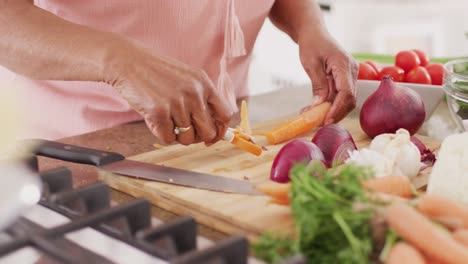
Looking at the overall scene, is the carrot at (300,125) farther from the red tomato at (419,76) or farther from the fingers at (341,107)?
the red tomato at (419,76)

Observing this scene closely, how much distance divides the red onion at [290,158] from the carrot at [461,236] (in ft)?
1.35

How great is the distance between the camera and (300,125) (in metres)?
1.63

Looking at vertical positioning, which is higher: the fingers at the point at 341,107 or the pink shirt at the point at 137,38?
the pink shirt at the point at 137,38

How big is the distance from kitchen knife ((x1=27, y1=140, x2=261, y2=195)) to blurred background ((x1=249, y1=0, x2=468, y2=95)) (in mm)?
2662

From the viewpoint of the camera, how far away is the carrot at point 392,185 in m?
1.01

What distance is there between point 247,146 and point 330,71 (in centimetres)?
Answer: 48

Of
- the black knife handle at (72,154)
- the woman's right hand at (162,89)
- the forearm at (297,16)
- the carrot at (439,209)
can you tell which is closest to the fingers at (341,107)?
the forearm at (297,16)

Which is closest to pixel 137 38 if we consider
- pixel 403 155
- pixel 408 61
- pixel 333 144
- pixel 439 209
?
pixel 333 144

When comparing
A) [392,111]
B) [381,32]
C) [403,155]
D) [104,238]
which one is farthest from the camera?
[381,32]

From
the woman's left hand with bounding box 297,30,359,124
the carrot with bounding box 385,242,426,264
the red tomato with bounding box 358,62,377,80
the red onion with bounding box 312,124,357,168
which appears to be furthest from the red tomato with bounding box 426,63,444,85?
the carrot with bounding box 385,242,426,264

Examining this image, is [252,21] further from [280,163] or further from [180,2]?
[280,163]

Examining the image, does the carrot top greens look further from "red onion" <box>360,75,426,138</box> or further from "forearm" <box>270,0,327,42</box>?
"forearm" <box>270,0,327,42</box>

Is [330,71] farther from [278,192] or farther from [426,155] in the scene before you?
[278,192]

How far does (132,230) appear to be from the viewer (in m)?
0.95
